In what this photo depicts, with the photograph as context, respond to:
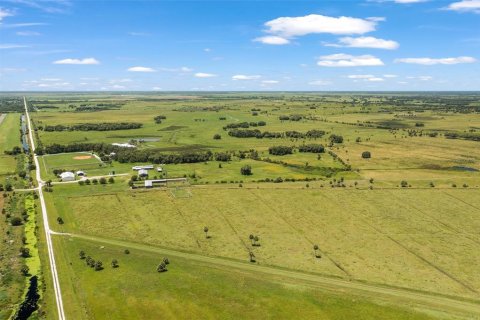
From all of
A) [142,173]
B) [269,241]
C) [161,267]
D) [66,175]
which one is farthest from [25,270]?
[142,173]

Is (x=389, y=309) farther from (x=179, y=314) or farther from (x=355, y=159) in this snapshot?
(x=355, y=159)

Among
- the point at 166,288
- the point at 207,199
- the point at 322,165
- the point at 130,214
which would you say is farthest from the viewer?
the point at 322,165

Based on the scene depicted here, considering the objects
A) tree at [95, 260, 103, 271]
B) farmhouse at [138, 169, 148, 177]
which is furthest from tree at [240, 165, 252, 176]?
tree at [95, 260, 103, 271]

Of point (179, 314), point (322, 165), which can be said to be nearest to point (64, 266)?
point (179, 314)

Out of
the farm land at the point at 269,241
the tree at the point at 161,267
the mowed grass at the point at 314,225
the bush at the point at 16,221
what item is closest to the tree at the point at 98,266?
the farm land at the point at 269,241

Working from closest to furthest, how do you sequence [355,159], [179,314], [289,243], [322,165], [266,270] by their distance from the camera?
[179,314] < [266,270] < [289,243] < [322,165] < [355,159]

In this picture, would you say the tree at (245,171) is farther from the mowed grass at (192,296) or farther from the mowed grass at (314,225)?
the mowed grass at (192,296)

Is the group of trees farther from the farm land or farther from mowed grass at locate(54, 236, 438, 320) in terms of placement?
mowed grass at locate(54, 236, 438, 320)
